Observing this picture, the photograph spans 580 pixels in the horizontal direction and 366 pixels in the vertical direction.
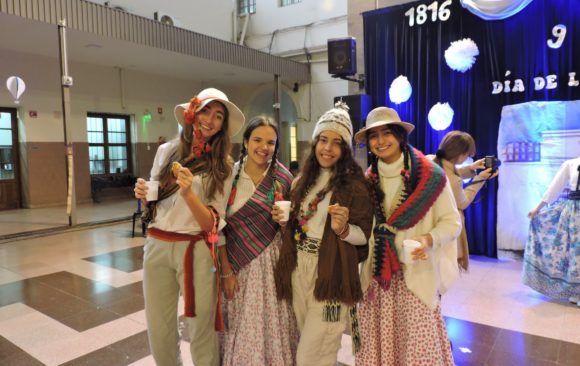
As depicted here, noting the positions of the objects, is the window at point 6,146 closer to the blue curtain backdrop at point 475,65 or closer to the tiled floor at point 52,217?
Answer: the tiled floor at point 52,217

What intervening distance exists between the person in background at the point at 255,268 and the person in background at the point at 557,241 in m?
2.56

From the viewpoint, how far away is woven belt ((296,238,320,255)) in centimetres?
175

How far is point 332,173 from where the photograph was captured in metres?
1.79

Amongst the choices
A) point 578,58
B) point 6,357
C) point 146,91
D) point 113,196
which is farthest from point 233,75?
point 6,357

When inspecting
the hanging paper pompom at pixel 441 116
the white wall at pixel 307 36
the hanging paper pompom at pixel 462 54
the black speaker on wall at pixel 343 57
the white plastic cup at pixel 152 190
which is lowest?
the white plastic cup at pixel 152 190

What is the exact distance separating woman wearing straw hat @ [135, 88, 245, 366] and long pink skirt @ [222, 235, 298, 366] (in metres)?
0.10

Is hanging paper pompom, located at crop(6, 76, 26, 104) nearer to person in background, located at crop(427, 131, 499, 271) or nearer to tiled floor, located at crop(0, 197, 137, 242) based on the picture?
tiled floor, located at crop(0, 197, 137, 242)

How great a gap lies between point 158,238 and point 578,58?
4.45 m

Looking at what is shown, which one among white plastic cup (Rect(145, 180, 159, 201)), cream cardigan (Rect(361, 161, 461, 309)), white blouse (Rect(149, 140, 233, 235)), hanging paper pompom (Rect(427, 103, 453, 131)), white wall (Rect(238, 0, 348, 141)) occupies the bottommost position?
cream cardigan (Rect(361, 161, 461, 309))

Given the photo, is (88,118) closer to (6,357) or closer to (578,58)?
(6,357)

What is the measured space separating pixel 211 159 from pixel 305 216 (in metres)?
0.47

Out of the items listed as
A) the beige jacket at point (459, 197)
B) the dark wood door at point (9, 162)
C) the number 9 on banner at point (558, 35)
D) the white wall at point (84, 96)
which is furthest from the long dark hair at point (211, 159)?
the dark wood door at point (9, 162)

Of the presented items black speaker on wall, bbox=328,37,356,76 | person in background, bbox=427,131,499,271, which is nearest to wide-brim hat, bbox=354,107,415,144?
person in background, bbox=427,131,499,271

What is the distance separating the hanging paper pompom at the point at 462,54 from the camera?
4.64 m
